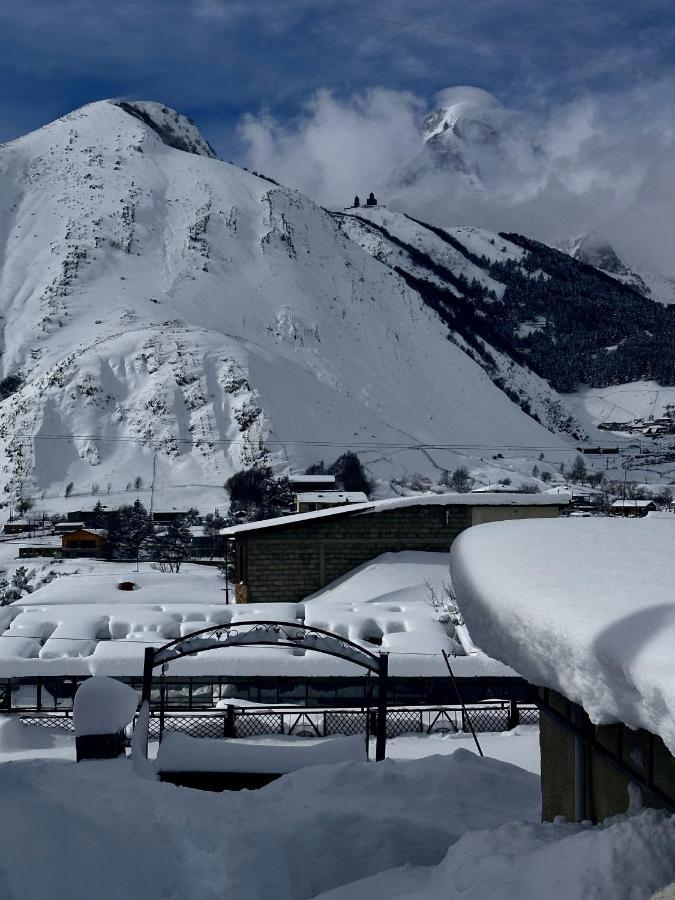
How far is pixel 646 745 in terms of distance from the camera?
3.75 metres

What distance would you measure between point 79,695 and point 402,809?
3.77 meters

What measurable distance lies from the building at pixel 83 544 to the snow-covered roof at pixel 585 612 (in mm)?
56204

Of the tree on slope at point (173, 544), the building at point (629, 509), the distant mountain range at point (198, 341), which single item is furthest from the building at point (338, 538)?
the distant mountain range at point (198, 341)

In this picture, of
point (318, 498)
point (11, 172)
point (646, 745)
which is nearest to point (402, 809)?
point (646, 745)

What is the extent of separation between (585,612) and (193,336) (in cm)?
11545

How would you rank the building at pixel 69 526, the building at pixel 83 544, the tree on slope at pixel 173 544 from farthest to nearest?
the building at pixel 69 526 → the building at pixel 83 544 → the tree on slope at pixel 173 544

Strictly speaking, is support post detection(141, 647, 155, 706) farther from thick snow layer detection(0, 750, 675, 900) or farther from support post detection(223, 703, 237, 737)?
support post detection(223, 703, 237, 737)

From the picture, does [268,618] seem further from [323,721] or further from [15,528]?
[15,528]

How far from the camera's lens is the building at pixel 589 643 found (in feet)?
9.60

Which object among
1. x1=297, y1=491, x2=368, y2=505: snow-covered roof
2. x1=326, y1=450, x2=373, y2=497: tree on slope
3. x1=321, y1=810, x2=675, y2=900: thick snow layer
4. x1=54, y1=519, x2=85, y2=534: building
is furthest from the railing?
x1=326, y1=450, x2=373, y2=497: tree on slope

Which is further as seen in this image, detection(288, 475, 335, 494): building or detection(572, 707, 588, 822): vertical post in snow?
detection(288, 475, 335, 494): building

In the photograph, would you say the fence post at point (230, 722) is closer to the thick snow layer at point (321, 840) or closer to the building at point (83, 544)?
the thick snow layer at point (321, 840)

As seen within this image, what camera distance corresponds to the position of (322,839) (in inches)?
229

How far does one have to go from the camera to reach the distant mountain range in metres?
100
